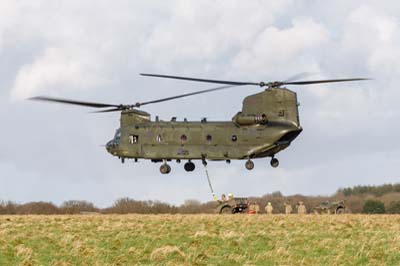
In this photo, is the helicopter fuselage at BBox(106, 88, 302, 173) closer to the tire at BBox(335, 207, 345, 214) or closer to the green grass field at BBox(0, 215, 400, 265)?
the tire at BBox(335, 207, 345, 214)

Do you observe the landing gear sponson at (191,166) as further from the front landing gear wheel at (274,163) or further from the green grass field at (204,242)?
the green grass field at (204,242)

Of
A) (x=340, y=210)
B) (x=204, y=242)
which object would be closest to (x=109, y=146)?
(x=340, y=210)

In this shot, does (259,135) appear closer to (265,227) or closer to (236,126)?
(236,126)

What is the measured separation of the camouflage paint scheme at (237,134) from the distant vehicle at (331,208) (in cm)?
495

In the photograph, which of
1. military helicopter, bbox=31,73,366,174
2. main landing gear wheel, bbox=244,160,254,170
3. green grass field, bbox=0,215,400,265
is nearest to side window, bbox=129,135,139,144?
military helicopter, bbox=31,73,366,174

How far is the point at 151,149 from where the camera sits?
190 ft

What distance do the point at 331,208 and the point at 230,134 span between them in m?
8.58

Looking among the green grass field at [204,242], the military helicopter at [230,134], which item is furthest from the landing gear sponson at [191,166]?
the green grass field at [204,242]

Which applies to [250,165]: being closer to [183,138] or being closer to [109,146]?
[183,138]

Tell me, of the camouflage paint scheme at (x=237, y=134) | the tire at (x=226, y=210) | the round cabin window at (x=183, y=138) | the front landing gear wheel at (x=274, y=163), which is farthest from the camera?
the front landing gear wheel at (x=274, y=163)

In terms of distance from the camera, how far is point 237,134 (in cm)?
5697

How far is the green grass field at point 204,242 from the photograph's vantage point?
25.6 m

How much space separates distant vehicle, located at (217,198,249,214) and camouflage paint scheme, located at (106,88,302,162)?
4.11m

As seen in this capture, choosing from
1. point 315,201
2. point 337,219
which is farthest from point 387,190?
point 337,219
